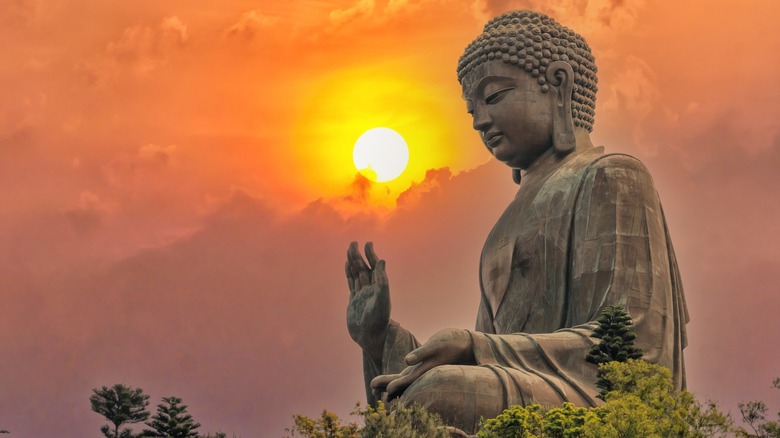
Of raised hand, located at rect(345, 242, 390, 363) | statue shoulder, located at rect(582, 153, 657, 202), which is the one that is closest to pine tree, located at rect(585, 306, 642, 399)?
statue shoulder, located at rect(582, 153, 657, 202)

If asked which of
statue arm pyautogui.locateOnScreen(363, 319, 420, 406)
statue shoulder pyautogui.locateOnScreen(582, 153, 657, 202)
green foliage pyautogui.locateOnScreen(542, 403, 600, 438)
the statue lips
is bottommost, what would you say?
green foliage pyautogui.locateOnScreen(542, 403, 600, 438)

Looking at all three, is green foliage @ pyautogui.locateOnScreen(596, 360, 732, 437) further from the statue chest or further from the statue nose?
the statue nose

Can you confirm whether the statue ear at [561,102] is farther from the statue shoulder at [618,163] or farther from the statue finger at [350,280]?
the statue finger at [350,280]

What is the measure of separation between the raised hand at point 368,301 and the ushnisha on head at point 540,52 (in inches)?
121

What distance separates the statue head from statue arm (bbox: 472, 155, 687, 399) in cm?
104

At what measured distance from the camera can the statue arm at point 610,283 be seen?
63.0 ft

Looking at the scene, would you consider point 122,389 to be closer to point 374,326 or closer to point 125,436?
point 125,436

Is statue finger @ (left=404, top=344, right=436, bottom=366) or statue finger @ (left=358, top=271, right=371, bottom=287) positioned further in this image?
statue finger @ (left=358, top=271, right=371, bottom=287)

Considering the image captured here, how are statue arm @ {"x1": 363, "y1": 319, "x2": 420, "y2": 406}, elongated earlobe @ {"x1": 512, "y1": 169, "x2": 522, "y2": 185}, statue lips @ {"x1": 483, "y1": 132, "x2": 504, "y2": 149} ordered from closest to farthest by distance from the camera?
statue arm @ {"x1": 363, "y1": 319, "x2": 420, "y2": 406} → statue lips @ {"x1": 483, "y1": 132, "x2": 504, "y2": 149} → elongated earlobe @ {"x1": 512, "y1": 169, "x2": 522, "y2": 185}

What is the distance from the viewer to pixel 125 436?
2412cm

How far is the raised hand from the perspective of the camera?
20312mm

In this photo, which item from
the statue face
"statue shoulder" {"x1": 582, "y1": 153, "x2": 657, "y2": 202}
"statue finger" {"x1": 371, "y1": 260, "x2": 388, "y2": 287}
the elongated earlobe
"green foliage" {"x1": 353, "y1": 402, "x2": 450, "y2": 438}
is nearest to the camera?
"green foliage" {"x1": 353, "y1": 402, "x2": 450, "y2": 438}

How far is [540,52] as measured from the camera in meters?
21.9

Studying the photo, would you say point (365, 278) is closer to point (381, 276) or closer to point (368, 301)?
point (368, 301)
